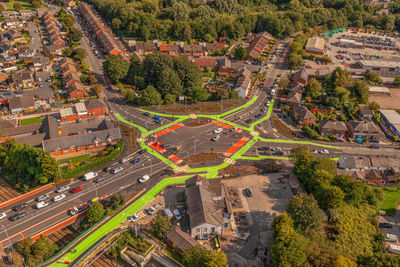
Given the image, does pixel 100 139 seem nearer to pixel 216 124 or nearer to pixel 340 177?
pixel 216 124

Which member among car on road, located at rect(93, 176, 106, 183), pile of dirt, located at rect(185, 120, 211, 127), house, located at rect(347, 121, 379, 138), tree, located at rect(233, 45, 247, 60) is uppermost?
tree, located at rect(233, 45, 247, 60)

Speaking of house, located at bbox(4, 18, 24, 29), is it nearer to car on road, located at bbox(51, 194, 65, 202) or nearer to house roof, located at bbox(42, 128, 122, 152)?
house roof, located at bbox(42, 128, 122, 152)

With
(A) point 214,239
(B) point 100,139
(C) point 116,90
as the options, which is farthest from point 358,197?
(C) point 116,90

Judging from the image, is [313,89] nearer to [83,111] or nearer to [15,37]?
[83,111]

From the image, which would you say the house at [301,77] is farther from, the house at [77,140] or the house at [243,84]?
the house at [77,140]

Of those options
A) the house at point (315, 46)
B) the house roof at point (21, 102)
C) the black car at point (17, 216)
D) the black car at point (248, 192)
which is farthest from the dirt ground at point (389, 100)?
the house roof at point (21, 102)

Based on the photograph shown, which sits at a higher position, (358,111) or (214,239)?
(358,111)

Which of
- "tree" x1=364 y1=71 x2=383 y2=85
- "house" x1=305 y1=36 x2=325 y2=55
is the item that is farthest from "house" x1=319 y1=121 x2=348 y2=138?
"house" x1=305 y1=36 x2=325 y2=55
